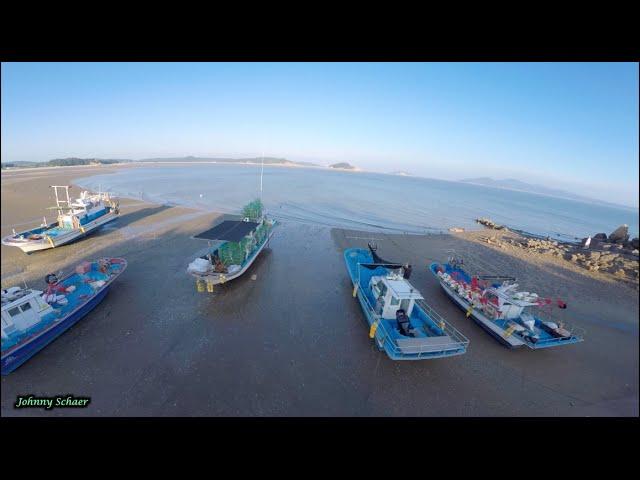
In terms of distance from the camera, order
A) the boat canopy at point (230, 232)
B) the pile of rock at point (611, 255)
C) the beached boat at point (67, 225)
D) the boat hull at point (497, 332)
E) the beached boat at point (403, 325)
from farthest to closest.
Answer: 1. the beached boat at point (67, 225)
2. the boat canopy at point (230, 232)
3. the boat hull at point (497, 332)
4. the beached boat at point (403, 325)
5. the pile of rock at point (611, 255)

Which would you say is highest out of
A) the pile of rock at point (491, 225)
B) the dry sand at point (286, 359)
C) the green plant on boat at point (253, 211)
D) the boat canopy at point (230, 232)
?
the green plant on boat at point (253, 211)

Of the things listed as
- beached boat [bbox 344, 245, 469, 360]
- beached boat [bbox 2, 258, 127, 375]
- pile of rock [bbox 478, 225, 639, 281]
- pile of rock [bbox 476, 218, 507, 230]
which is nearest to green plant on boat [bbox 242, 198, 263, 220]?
beached boat [bbox 2, 258, 127, 375]

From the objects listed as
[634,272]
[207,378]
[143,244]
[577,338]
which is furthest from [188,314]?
[577,338]

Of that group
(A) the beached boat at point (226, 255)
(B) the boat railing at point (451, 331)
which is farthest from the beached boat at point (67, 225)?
(B) the boat railing at point (451, 331)

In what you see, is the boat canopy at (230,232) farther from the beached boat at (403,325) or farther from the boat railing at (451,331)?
the boat railing at (451,331)

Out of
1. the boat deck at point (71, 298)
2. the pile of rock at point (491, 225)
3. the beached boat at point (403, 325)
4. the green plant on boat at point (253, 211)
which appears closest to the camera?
the boat deck at point (71, 298)

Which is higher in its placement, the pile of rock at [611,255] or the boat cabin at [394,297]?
the pile of rock at [611,255]

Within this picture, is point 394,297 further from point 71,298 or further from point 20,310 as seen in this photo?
point 71,298
